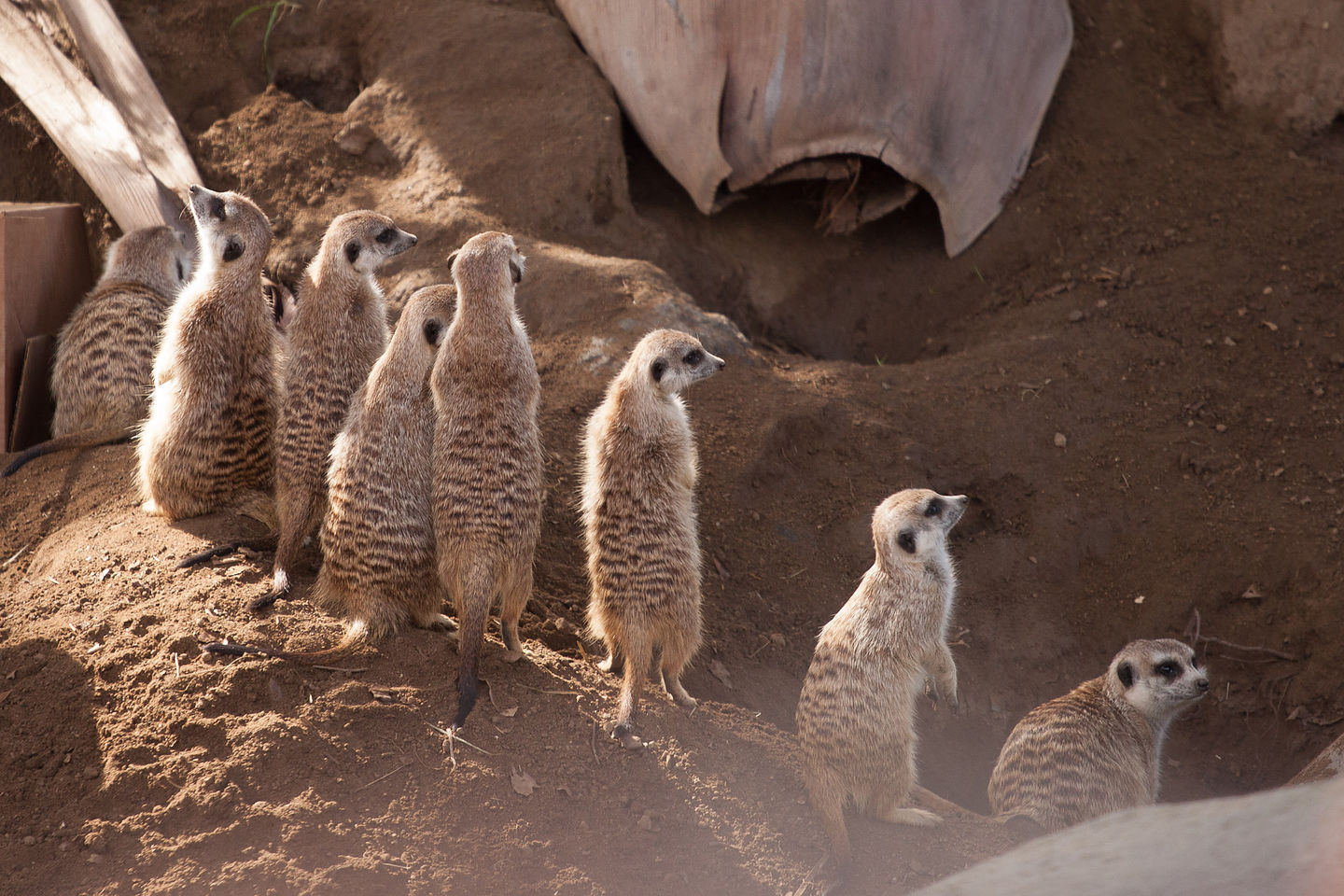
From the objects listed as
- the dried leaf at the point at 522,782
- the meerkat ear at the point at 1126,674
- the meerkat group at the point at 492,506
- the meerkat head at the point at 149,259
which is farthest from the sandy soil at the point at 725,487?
the meerkat ear at the point at 1126,674

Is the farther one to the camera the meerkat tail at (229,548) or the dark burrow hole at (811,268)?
the dark burrow hole at (811,268)

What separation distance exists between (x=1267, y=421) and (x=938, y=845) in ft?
7.93

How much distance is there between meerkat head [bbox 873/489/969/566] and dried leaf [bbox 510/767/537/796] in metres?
1.09

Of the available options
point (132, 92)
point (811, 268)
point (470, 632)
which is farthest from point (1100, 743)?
point (132, 92)

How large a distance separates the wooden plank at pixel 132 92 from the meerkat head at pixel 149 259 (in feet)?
1.35

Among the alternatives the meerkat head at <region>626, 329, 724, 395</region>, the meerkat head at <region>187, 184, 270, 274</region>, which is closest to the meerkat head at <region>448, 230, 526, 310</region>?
the meerkat head at <region>626, 329, 724, 395</region>

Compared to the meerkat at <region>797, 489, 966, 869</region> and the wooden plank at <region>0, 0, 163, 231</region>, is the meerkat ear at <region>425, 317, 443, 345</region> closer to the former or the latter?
the meerkat at <region>797, 489, 966, 869</region>

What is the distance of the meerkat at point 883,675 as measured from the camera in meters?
2.43

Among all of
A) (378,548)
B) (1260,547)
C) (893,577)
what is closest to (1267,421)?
(1260,547)

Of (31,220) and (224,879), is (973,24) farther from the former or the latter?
(224,879)

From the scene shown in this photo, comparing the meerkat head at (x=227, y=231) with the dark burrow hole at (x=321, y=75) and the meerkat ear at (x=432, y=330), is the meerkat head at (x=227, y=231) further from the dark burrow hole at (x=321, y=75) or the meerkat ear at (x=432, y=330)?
the dark burrow hole at (x=321, y=75)

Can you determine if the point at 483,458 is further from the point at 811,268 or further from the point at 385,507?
the point at 811,268

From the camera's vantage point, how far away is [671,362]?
2.93m

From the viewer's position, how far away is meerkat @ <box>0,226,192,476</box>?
12.0ft
